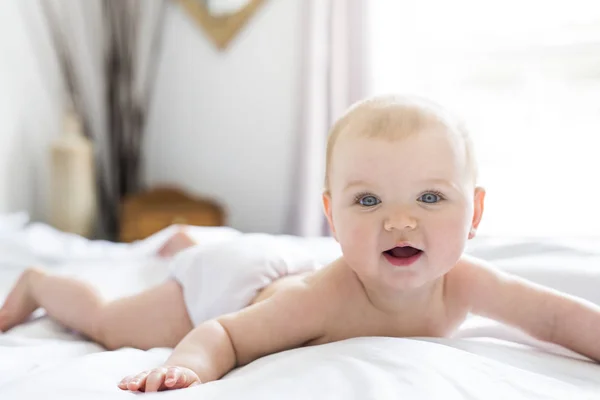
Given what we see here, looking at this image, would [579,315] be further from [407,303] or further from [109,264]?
[109,264]

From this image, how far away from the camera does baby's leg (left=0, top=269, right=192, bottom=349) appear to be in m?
1.10

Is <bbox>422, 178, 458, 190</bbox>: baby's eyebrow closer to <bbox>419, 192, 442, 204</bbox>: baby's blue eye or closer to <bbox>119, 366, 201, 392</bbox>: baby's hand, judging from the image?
<bbox>419, 192, 442, 204</bbox>: baby's blue eye

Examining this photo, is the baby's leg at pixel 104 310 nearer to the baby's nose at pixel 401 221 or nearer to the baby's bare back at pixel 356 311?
the baby's bare back at pixel 356 311

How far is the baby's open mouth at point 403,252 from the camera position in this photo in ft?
2.78

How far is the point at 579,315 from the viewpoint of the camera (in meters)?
0.87

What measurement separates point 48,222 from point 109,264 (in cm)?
134

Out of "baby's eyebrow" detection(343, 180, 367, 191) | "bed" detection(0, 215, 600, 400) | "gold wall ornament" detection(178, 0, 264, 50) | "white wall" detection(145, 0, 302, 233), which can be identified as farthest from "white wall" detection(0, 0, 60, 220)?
"baby's eyebrow" detection(343, 180, 367, 191)

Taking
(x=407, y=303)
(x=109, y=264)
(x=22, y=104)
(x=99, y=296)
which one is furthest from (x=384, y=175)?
(x=22, y=104)

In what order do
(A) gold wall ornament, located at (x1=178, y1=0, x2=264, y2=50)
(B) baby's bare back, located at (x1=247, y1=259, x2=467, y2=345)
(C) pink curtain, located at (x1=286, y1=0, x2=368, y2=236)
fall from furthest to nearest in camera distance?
(A) gold wall ornament, located at (x1=178, y1=0, x2=264, y2=50), (C) pink curtain, located at (x1=286, y1=0, x2=368, y2=236), (B) baby's bare back, located at (x1=247, y1=259, x2=467, y2=345)

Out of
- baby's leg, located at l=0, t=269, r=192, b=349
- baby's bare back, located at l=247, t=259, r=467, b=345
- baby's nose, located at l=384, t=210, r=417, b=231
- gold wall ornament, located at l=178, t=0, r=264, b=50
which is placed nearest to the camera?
baby's nose, located at l=384, t=210, r=417, b=231

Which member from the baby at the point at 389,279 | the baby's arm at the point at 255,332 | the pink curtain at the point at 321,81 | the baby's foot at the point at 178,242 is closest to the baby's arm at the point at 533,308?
the baby at the point at 389,279

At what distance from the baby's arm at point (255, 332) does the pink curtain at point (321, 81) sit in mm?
1818

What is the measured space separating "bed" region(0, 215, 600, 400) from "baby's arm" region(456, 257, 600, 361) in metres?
0.03

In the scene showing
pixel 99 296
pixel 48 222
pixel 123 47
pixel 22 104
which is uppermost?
pixel 123 47
